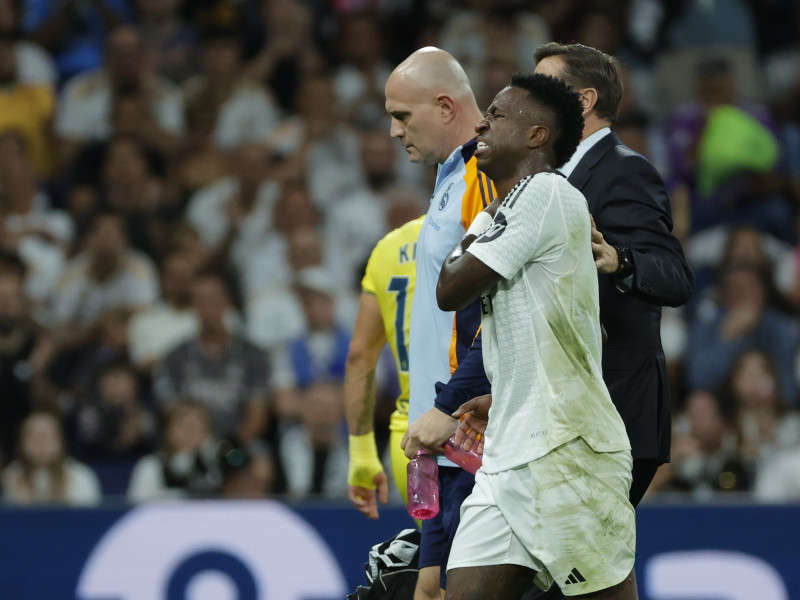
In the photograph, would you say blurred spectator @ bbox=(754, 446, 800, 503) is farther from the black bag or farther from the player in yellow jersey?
the black bag

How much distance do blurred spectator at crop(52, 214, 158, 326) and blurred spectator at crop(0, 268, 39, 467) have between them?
48cm

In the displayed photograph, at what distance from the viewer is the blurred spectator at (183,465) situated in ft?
25.1

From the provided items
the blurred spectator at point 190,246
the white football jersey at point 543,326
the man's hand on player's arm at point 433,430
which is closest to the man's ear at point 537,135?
the white football jersey at point 543,326

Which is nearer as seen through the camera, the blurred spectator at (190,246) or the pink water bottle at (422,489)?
the pink water bottle at (422,489)

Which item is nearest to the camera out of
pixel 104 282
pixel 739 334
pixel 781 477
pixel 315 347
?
pixel 781 477

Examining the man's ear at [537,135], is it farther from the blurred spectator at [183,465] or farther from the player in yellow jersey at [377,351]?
the blurred spectator at [183,465]

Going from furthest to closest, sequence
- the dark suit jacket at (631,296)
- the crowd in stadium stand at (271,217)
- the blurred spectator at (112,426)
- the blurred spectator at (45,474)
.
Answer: the blurred spectator at (112,426)
the crowd in stadium stand at (271,217)
the blurred spectator at (45,474)
the dark suit jacket at (631,296)

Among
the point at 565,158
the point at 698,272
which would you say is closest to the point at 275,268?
the point at 698,272

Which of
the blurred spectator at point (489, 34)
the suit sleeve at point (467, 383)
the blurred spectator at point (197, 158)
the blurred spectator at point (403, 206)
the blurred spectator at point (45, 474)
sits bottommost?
the blurred spectator at point (45, 474)

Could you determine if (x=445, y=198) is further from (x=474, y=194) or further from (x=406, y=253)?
(x=406, y=253)

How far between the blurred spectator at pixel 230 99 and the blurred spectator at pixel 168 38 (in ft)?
1.13

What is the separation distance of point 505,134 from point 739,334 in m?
5.24

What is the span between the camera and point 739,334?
8.32 meters

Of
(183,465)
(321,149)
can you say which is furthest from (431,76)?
(321,149)
